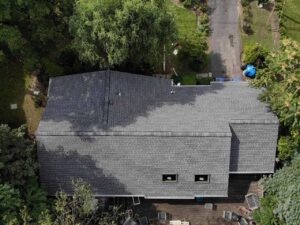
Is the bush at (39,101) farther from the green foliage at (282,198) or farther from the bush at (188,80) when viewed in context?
the green foliage at (282,198)

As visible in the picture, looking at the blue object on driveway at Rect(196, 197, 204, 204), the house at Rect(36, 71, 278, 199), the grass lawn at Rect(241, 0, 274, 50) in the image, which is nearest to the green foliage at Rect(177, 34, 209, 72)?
the grass lawn at Rect(241, 0, 274, 50)

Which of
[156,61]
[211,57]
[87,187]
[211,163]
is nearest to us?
[87,187]

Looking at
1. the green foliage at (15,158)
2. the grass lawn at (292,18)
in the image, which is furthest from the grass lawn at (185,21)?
the green foliage at (15,158)

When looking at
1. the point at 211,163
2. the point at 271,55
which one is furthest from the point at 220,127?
the point at 271,55

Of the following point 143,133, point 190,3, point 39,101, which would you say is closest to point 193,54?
point 190,3

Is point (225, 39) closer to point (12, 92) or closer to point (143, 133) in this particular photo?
point (143, 133)

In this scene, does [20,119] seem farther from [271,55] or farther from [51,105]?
[271,55]
